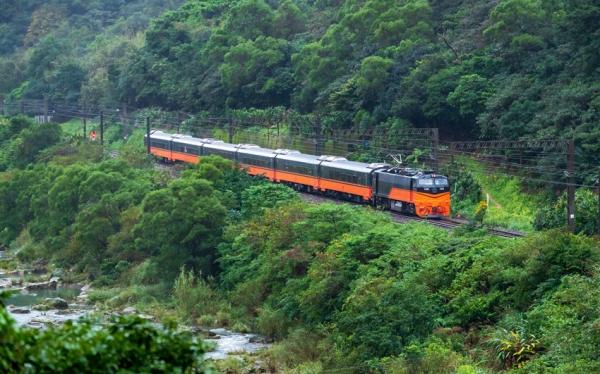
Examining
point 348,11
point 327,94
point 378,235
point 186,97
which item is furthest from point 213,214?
point 186,97

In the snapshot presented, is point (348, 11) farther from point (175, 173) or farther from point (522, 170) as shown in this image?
point (522, 170)

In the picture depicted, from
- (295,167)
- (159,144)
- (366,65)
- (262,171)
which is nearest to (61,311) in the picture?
(295,167)

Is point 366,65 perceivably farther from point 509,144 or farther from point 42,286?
point 42,286

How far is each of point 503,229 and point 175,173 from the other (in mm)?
25543

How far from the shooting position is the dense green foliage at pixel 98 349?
984cm

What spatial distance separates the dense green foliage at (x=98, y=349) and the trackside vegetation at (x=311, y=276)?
0.03 meters

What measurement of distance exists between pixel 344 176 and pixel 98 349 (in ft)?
126

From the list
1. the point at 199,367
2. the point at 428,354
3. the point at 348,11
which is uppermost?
the point at 348,11

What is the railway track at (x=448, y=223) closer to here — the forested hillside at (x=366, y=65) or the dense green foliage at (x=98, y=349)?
the forested hillside at (x=366, y=65)

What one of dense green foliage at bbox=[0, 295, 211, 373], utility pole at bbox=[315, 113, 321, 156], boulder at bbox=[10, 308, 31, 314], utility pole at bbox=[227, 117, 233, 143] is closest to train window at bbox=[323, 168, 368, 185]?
utility pole at bbox=[315, 113, 321, 156]

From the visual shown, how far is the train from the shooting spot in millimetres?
43156

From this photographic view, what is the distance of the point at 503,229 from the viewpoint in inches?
1532

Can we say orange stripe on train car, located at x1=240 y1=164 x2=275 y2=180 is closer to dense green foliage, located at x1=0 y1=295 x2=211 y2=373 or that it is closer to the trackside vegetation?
the trackside vegetation

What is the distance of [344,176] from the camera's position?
48.5 metres
